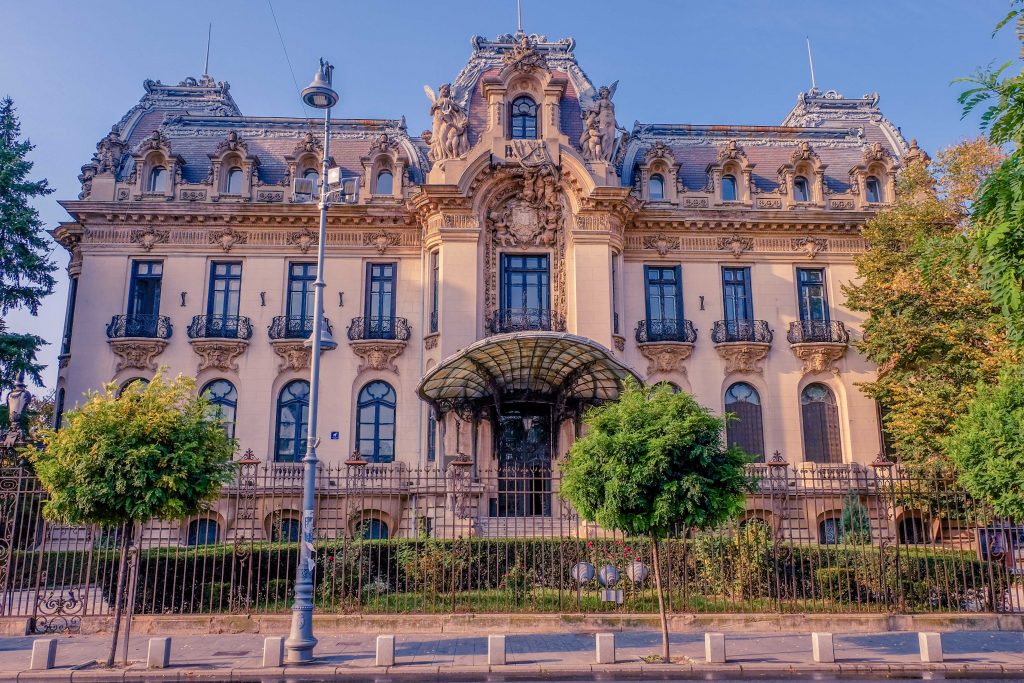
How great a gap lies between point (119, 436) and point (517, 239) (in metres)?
17.1

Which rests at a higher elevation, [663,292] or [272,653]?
[663,292]

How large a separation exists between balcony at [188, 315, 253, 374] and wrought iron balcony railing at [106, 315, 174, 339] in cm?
86

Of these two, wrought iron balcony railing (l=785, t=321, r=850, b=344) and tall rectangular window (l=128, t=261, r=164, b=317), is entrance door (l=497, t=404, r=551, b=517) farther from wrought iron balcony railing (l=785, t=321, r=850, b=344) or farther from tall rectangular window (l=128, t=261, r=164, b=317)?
tall rectangular window (l=128, t=261, r=164, b=317)

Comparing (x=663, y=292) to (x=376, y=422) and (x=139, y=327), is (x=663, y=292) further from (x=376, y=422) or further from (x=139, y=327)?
(x=139, y=327)

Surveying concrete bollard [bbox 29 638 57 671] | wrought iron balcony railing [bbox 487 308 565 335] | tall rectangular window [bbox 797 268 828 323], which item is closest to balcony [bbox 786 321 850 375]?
tall rectangular window [bbox 797 268 828 323]

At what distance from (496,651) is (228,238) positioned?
21.5 metres

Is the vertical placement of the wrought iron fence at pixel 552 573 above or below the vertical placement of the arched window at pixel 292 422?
below

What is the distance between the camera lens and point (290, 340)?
2720cm

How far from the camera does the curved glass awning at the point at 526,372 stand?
71.4 ft

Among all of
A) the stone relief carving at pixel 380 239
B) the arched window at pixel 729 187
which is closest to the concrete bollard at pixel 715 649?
the stone relief carving at pixel 380 239

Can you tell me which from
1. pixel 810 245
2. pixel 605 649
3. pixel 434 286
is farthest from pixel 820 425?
pixel 605 649

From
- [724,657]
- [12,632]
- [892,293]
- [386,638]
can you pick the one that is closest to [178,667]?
[386,638]

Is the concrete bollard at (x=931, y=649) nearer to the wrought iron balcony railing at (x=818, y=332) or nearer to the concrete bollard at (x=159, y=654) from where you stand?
the concrete bollard at (x=159, y=654)

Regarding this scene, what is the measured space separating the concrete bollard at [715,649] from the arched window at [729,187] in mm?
21258
